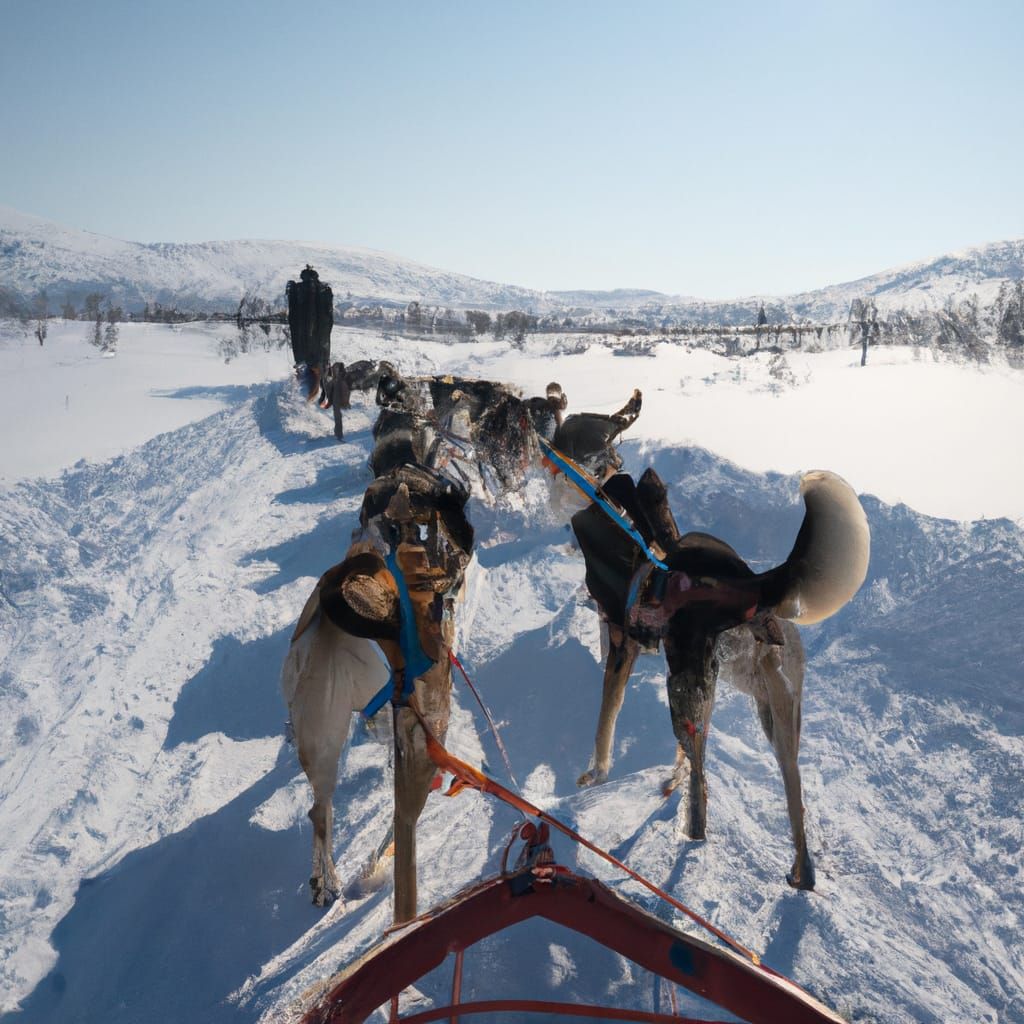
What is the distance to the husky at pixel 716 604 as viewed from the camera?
3.29m

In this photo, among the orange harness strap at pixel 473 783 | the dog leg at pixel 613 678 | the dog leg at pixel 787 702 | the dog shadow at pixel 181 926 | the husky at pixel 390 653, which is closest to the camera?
the orange harness strap at pixel 473 783

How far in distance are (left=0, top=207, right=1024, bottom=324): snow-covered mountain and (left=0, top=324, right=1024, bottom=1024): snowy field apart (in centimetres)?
7312

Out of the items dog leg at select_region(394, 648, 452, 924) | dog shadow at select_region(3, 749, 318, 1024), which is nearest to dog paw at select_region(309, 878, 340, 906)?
dog shadow at select_region(3, 749, 318, 1024)

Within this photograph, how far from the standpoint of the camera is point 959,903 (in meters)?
4.17

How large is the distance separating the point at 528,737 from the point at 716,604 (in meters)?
3.53

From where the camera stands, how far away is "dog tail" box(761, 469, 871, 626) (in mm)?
3248

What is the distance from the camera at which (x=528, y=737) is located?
6875 millimetres

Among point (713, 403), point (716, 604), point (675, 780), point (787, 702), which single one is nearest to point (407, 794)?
point (716, 604)

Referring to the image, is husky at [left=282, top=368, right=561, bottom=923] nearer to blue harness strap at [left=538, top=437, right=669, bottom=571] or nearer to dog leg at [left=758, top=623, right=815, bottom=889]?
blue harness strap at [left=538, top=437, right=669, bottom=571]

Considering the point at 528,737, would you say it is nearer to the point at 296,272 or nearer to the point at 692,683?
the point at 692,683

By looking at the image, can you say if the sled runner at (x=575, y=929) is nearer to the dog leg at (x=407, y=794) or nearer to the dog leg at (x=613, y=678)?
the dog leg at (x=407, y=794)

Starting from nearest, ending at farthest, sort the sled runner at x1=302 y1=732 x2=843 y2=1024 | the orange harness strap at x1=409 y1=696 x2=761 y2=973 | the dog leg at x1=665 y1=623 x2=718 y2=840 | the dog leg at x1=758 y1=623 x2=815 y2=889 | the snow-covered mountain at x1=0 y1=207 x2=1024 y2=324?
the sled runner at x1=302 y1=732 x2=843 y2=1024, the orange harness strap at x1=409 y1=696 x2=761 y2=973, the dog leg at x1=758 y1=623 x2=815 y2=889, the dog leg at x1=665 y1=623 x2=718 y2=840, the snow-covered mountain at x1=0 y1=207 x2=1024 y2=324

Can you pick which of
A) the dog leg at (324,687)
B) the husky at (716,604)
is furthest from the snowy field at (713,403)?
the dog leg at (324,687)

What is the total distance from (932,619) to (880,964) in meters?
3.98
